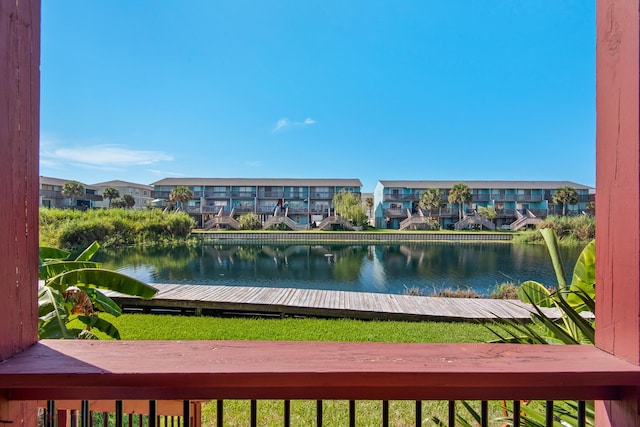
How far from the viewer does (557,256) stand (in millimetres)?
1808

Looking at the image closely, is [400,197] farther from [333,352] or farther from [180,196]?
[333,352]

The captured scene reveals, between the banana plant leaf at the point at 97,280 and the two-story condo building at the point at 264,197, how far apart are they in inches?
1691

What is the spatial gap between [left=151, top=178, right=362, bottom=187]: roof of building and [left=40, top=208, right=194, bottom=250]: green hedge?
15233mm

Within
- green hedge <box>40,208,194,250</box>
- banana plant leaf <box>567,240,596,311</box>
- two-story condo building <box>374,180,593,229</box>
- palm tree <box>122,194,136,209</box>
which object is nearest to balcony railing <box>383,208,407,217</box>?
two-story condo building <box>374,180,593,229</box>

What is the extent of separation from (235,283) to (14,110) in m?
14.2

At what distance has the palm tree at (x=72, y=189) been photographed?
138ft

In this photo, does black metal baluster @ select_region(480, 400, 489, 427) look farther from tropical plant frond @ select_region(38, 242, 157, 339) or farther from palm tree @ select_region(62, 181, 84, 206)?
palm tree @ select_region(62, 181, 84, 206)

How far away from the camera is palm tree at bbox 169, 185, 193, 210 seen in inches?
1694

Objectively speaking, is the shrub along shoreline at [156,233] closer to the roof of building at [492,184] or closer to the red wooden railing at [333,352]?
the roof of building at [492,184]

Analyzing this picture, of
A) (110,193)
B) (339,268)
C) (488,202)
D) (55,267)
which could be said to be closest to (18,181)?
(55,267)

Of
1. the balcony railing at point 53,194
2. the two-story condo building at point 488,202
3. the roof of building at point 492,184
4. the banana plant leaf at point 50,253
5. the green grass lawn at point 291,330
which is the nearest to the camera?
the banana plant leaf at point 50,253

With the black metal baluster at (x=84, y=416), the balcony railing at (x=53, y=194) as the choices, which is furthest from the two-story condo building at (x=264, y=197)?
the black metal baluster at (x=84, y=416)

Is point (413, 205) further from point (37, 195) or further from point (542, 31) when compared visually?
point (37, 195)

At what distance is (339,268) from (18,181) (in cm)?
1805
